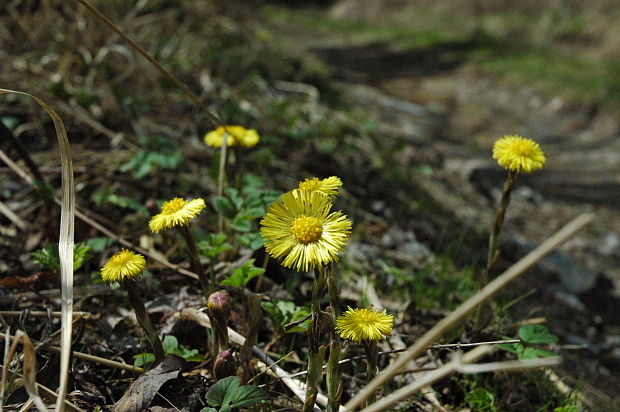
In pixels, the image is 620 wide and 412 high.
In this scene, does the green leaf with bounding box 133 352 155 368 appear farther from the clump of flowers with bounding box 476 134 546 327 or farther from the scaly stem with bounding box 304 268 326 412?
the clump of flowers with bounding box 476 134 546 327

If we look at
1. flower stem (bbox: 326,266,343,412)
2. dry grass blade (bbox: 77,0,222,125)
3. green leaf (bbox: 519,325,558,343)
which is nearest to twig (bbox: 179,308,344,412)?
flower stem (bbox: 326,266,343,412)

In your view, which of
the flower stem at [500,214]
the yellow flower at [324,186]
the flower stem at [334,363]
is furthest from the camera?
the flower stem at [500,214]

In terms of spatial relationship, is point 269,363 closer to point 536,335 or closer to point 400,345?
point 400,345

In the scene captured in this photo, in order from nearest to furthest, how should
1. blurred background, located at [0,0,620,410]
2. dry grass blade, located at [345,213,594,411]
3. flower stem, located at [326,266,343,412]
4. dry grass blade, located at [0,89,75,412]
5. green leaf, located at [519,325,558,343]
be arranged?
1. dry grass blade, located at [345,213,594,411]
2. dry grass blade, located at [0,89,75,412]
3. flower stem, located at [326,266,343,412]
4. green leaf, located at [519,325,558,343]
5. blurred background, located at [0,0,620,410]

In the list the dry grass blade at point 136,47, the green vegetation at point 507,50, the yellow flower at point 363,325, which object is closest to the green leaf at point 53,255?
the dry grass blade at point 136,47

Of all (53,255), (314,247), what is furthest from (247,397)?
(53,255)

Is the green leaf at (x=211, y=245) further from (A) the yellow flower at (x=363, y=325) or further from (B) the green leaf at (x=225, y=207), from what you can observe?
(A) the yellow flower at (x=363, y=325)

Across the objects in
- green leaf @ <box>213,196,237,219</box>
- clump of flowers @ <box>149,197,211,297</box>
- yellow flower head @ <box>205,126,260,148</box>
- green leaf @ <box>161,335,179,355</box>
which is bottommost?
green leaf @ <box>161,335,179,355</box>
